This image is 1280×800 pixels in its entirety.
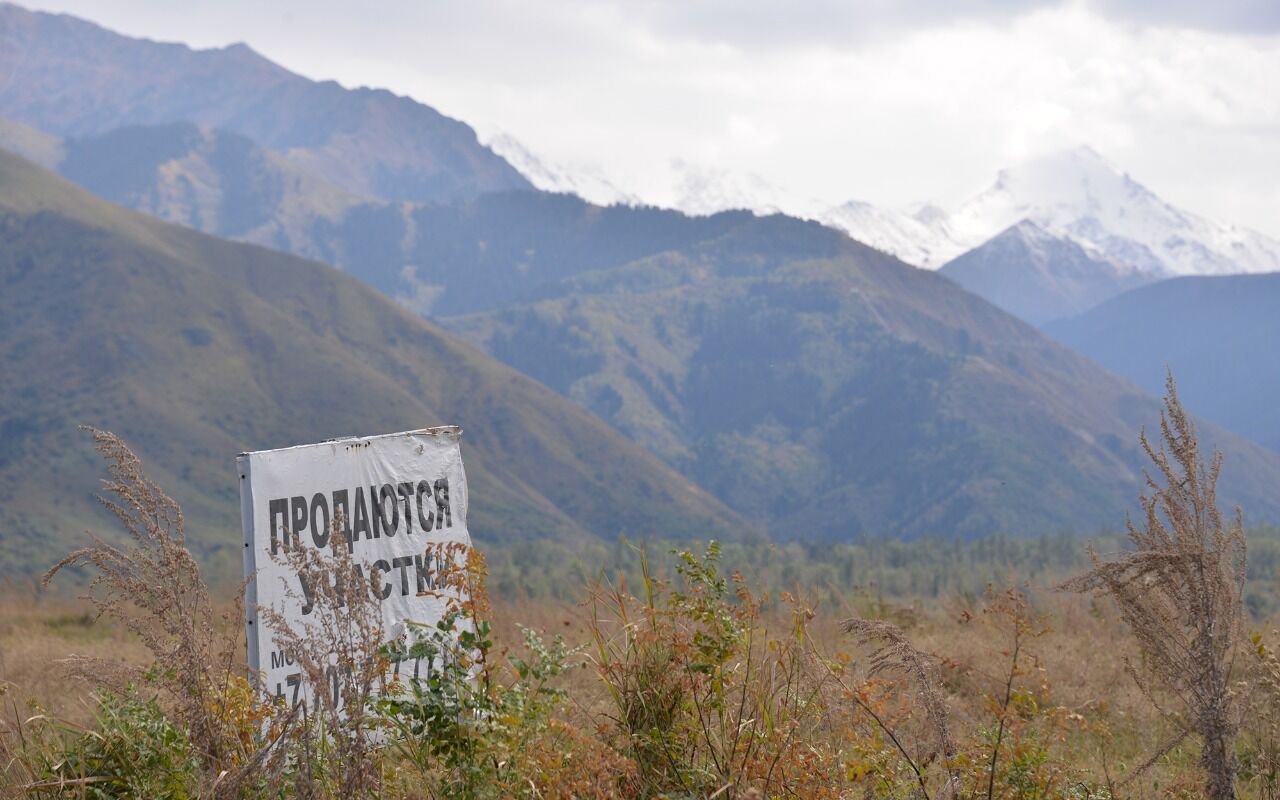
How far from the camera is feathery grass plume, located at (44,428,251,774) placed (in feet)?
19.1

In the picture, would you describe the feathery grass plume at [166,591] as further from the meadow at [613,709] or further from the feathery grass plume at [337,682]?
the feathery grass plume at [337,682]

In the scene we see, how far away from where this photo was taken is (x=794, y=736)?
21.1 ft

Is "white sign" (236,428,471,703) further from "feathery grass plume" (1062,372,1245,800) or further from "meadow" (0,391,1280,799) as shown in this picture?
"feathery grass plume" (1062,372,1245,800)

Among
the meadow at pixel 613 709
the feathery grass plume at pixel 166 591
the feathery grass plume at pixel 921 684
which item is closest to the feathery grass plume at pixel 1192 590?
the meadow at pixel 613 709

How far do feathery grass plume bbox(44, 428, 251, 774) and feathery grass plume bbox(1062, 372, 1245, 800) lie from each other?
13.7ft

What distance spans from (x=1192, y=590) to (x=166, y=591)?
5052 millimetres

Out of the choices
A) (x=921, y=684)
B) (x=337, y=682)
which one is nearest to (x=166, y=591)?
(x=337, y=682)

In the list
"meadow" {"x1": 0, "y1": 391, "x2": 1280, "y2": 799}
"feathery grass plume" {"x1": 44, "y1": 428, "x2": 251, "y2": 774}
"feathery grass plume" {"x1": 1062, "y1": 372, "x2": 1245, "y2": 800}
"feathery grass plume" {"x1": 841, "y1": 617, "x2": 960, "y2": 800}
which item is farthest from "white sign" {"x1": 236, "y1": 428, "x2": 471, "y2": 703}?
"feathery grass plume" {"x1": 1062, "y1": 372, "x2": 1245, "y2": 800}

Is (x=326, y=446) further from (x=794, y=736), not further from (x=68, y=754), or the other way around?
(x=794, y=736)

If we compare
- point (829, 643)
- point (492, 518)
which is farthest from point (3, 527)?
point (829, 643)

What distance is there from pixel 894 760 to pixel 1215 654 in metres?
1.78

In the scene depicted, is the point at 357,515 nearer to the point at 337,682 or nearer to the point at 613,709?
the point at 337,682

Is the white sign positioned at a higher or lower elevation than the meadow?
higher

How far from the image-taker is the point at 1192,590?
6637 mm
